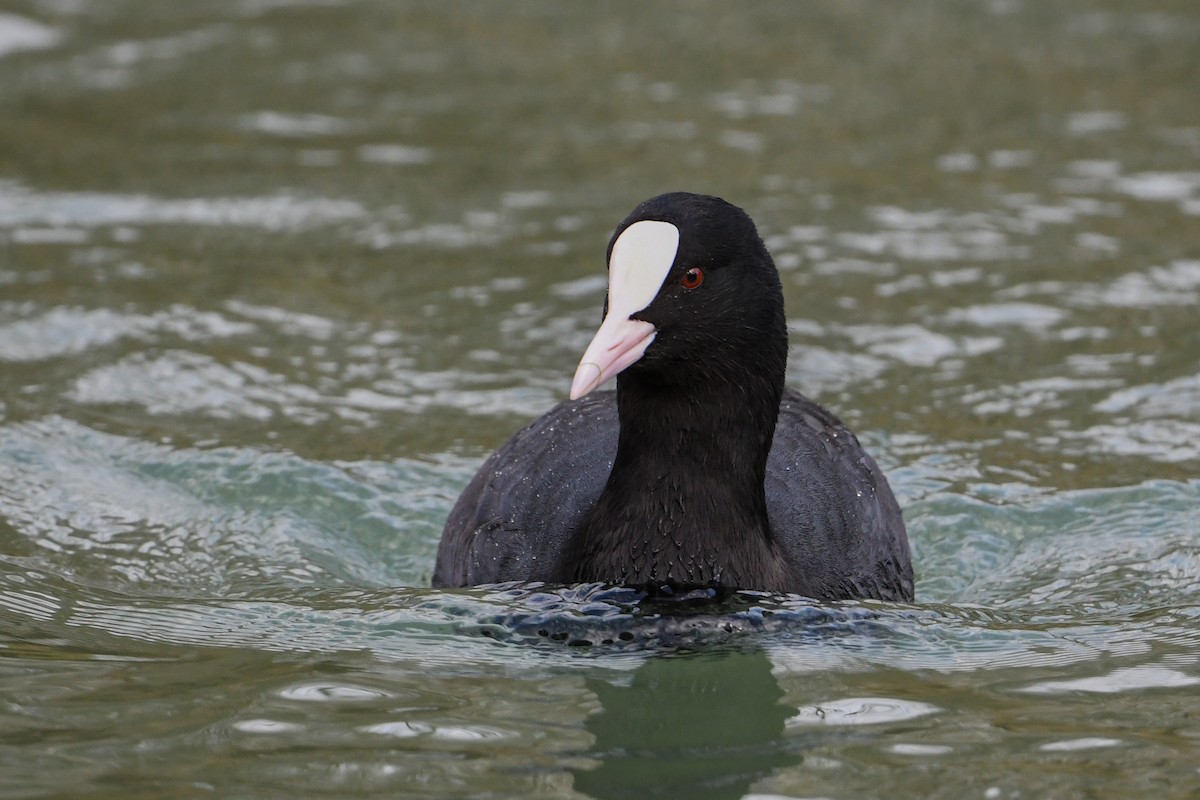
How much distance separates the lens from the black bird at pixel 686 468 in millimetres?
4730

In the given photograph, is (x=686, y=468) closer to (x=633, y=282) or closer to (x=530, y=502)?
(x=633, y=282)

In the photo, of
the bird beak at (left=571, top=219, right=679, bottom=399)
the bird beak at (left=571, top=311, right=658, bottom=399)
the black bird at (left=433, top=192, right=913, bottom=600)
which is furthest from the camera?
the black bird at (left=433, top=192, right=913, bottom=600)

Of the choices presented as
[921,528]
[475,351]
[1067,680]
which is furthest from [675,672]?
[475,351]

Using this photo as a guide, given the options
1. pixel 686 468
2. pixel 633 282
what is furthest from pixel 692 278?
pixel 686 468

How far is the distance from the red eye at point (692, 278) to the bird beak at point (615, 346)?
0.50 ft

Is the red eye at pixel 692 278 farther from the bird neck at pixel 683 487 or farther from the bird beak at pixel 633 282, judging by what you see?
the bird neck at pixel 683 487

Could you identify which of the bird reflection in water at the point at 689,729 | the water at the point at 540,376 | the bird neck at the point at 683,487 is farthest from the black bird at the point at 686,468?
the bird reflection in water at the point at 689,729

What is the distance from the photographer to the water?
4.23m

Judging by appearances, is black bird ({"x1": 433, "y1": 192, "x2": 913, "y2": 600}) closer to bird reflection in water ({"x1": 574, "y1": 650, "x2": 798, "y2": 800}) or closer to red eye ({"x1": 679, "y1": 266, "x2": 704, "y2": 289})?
red eye ({"x1": 679, "y1": 266, "x2": 704, "y2": 289})

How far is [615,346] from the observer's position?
15.0 ft

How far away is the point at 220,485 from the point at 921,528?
8.21 feet

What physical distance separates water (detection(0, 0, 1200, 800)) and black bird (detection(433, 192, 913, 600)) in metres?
0.15

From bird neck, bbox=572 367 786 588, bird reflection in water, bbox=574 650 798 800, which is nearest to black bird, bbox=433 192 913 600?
bird neck, bbox=572 367 786 588

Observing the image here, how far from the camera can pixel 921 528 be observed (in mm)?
6430
